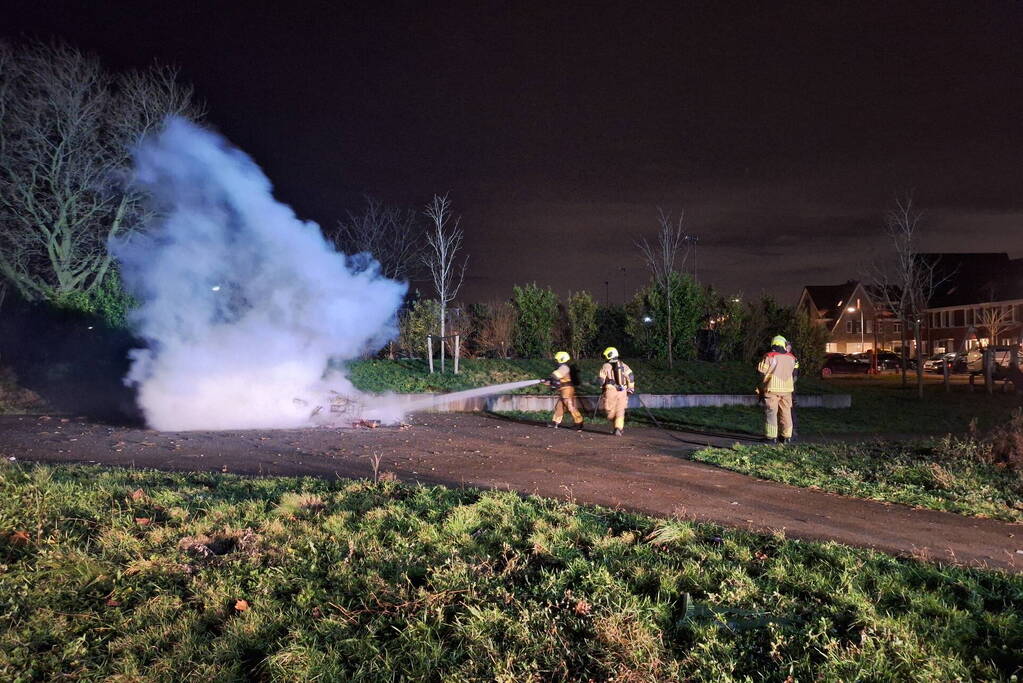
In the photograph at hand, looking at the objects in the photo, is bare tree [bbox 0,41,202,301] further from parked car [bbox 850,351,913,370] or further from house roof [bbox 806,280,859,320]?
house roof [bbox 806,280,859,320]

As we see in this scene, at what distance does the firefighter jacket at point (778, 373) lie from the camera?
13156 mm

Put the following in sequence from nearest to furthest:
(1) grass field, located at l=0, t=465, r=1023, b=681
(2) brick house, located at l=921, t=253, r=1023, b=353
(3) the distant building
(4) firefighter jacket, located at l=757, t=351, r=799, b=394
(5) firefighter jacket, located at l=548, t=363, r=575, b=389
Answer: (1) grass field, located at l=0, t=465, r=1023, b=681
(4) firefighter jacket, located at l=757, t=351, r=799, b=394
(5) firefighter jacket, located at l=548, t=363, r=575, b=389
(3) the distant building
(2) brick house, located at l=921, t=253, r=1023, b=353

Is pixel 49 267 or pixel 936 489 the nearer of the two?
pixel 936 489

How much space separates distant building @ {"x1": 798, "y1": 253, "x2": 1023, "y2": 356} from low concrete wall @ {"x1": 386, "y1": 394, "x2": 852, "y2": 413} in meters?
33.7

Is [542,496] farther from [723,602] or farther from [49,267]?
[49,267]

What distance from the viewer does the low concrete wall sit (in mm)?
19672

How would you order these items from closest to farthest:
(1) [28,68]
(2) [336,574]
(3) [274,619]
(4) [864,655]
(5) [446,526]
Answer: (4) [864,655]
(3) [274,619]
(2) [336,574]
(5) [446,526]
(1) [28,68]

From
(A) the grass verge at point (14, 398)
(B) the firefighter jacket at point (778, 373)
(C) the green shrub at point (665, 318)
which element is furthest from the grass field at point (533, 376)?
(B) the firefighter jacket at point (778, 373)

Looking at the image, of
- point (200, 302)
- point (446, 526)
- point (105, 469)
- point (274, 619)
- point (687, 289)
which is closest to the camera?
point (274, 619)

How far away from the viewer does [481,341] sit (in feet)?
95.7

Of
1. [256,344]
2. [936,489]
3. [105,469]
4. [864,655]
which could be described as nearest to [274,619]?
[864,655]

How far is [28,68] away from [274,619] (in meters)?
23.4

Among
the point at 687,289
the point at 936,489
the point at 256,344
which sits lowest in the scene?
the point at 936,489

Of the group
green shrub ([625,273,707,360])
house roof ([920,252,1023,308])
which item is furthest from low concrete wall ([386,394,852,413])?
house roof ([920,252,1023,308])
